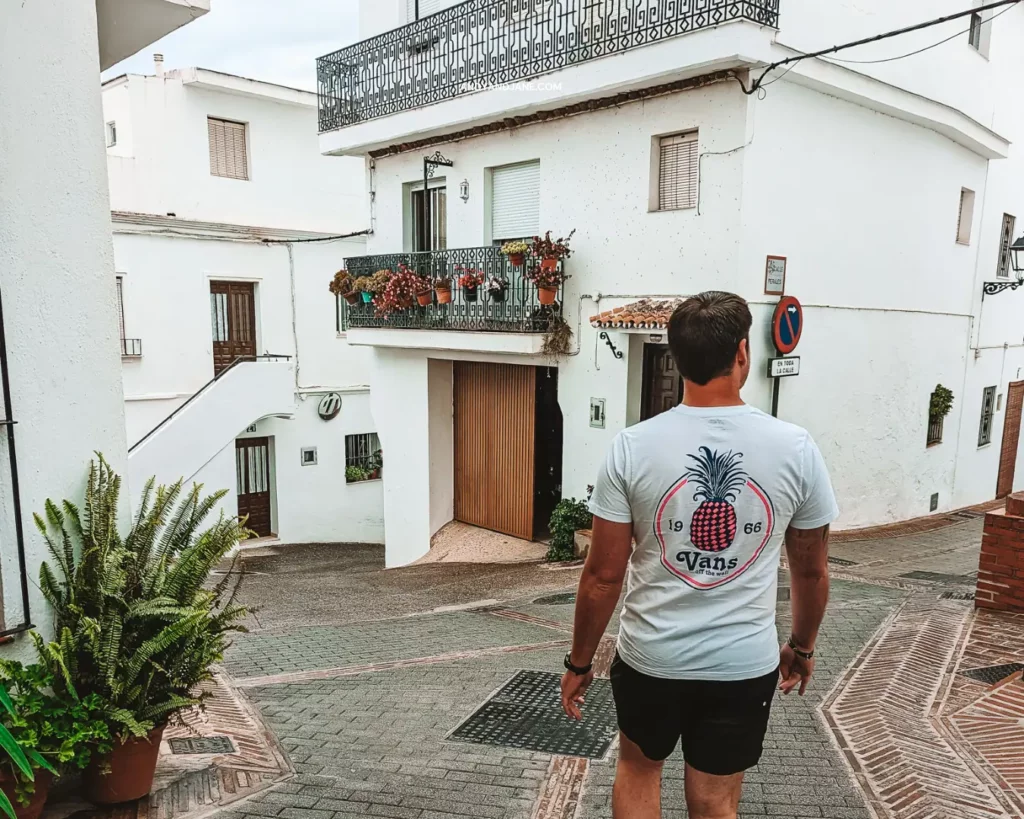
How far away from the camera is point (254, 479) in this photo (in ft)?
55.4

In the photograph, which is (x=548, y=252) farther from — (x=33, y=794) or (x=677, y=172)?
(x=33, y=794)

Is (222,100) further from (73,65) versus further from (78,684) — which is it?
(78,684)

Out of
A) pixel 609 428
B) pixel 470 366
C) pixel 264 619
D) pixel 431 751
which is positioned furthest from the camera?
pixel 470 366

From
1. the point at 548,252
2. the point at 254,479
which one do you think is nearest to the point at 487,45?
the point at 548,252

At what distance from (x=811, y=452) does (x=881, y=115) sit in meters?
9.74

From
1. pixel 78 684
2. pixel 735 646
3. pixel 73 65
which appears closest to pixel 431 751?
pixel 78 684

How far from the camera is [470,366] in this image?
1278 centimetres

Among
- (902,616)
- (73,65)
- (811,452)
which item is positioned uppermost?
(73,65)

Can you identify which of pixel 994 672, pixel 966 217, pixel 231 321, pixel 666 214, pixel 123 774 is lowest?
pixel 994 672

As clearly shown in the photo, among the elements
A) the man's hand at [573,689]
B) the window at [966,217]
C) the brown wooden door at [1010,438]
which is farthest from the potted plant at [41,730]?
the brown wooden door at [1010,438]

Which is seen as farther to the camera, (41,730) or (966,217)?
(966,217)

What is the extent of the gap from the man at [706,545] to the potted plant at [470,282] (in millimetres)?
8469

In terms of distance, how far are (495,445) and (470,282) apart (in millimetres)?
2955

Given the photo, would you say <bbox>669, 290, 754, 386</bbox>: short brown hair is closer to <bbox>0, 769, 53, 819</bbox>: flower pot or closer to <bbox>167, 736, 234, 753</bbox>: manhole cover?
<bbox>0, 769, 53, 819</bbox>: flower pot
